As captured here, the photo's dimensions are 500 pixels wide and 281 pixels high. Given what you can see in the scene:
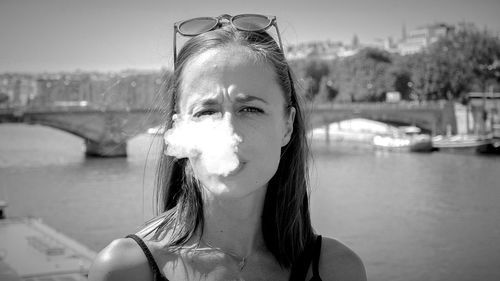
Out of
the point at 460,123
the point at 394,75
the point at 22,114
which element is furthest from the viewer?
the point at 394,75

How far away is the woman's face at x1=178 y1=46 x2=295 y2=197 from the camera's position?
0.41 meters

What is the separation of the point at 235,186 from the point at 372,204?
7.46 metres

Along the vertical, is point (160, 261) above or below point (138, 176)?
above

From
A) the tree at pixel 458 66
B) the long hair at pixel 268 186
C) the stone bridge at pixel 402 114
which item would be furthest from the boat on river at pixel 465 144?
the long hair at pixel 268 186

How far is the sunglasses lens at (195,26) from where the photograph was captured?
45 centimetres

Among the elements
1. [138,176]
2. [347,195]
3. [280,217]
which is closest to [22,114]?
[138,176]

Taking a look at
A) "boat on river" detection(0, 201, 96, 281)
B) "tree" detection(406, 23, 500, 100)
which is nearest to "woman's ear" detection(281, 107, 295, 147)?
"boat on river" detection(0, 201, 96, 281)

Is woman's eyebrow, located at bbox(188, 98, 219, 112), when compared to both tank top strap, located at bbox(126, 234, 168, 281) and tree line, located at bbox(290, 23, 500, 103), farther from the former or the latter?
tree line, located at bbox(290, 23, 500, 103)

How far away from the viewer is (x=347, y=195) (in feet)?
27.4

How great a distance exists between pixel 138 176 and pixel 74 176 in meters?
1.00

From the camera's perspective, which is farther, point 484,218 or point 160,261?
point 484,218

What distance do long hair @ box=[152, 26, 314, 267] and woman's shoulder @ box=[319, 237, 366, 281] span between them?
2 centimetres

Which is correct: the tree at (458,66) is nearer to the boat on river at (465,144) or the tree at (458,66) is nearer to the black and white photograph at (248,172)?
the black and white photograph at (248,172)

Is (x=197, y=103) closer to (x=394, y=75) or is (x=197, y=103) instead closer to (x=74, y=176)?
(x=74, y=176)
